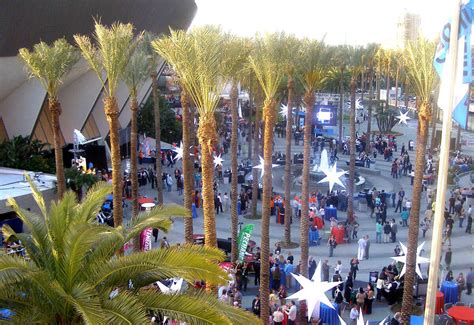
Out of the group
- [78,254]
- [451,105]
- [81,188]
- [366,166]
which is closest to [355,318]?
[451,105]

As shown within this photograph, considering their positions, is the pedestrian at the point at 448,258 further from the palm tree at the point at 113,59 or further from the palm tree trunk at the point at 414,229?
the palm tree at the point at 113,59

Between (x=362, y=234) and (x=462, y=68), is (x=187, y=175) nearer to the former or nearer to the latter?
(x=362, y=234)

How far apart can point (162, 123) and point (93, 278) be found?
34743 mm

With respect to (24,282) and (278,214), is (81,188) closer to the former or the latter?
(278,214)

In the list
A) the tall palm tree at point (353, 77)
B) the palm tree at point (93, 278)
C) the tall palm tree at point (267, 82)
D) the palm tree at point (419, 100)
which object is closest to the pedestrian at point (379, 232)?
the tall palm tree at point (353, 77)

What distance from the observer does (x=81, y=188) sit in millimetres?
26297

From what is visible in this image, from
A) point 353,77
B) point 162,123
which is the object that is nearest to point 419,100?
point 353,77

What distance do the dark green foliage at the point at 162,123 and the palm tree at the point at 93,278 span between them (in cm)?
3373

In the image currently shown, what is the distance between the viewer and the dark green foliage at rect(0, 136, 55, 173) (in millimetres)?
29438

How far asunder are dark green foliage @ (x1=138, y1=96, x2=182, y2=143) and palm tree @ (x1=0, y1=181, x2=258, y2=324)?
33726 mm

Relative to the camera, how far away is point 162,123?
42.7 metres

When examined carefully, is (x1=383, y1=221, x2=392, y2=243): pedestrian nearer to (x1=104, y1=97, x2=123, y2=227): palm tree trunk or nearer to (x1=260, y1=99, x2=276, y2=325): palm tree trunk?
(x1=260, y1=99, x2=276, y2=325): palm tree trunk

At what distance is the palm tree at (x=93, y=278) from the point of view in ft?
25.5

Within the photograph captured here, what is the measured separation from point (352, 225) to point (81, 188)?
11969mm
